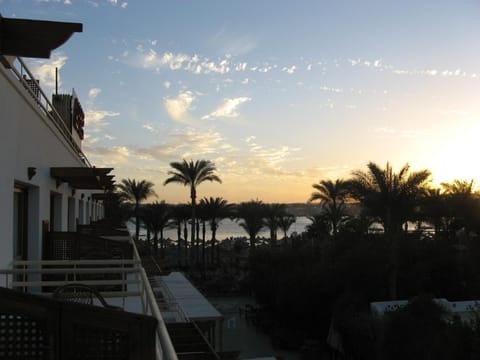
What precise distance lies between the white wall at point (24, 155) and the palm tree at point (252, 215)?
103 feet

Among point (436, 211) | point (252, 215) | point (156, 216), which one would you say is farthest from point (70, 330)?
point (156, 216)

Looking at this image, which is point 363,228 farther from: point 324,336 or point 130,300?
point 130,300

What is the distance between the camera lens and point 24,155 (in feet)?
30.3

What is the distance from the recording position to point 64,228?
14828 millimetres

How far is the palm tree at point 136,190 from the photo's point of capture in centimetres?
4506

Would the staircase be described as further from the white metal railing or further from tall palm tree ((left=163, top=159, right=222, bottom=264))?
tall palm tree ((left=163, top=159, right=222, bottom=264))

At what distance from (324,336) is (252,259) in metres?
10.4

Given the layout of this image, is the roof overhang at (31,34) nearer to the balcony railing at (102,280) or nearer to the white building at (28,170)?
the white building at (28,170)

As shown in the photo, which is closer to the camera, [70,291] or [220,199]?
[70,291]

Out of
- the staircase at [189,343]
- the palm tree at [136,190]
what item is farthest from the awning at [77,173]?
the palm tree at [136,190]

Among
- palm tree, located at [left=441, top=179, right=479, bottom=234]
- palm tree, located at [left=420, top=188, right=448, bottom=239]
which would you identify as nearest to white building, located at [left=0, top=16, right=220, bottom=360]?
palm tree, located at [left=420, top=188, right=448, bottom=239]

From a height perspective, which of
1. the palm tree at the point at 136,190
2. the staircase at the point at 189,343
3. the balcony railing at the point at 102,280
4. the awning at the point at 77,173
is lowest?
the staircase at the point at 189,343

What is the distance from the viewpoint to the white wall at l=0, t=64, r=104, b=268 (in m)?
7.76

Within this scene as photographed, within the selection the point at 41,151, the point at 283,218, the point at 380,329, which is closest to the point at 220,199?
the point at 283,218
